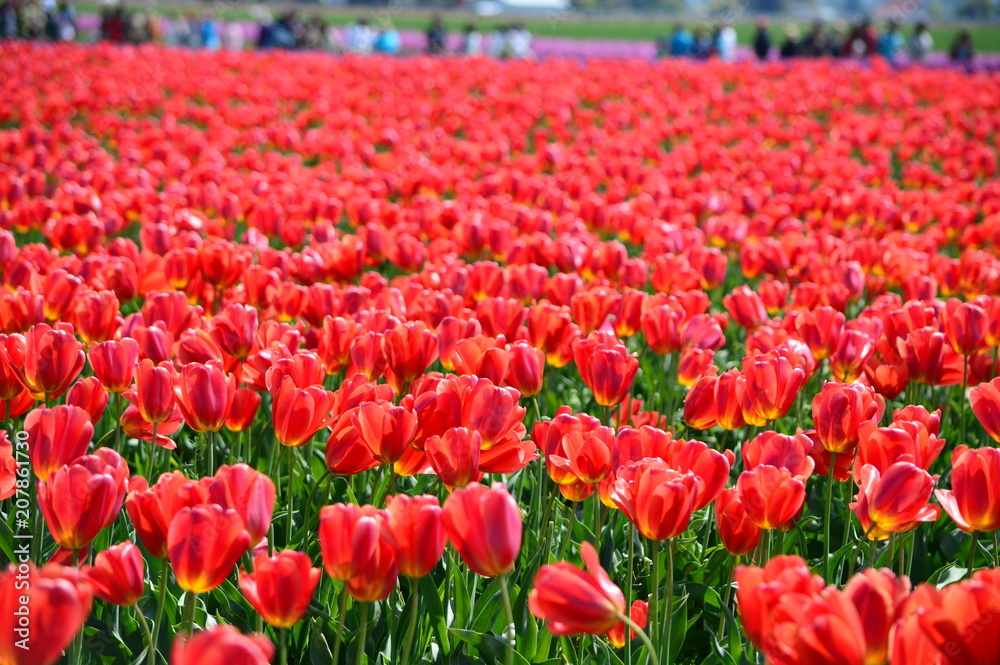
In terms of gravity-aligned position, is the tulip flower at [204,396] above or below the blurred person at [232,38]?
below

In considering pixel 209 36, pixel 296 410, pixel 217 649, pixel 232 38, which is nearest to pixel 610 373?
pixel 296 410

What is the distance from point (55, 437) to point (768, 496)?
1.23 m

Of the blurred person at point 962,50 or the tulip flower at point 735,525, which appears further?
the blurred person at point 962,50

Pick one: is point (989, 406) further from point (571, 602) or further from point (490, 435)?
point (571, 602)

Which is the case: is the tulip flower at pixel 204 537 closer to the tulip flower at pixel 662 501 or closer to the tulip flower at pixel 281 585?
the tulip flower at pixel 281 585

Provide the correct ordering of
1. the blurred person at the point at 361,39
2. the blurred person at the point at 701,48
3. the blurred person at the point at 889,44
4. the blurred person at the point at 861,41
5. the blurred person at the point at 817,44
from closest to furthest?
the blurred person at the point at 861,41 < the blurred person at the point at 889,44 < the blurred person at the point at 817,44 < the blurred person at the point at 701,48 < the blurred person at the point at 361,39

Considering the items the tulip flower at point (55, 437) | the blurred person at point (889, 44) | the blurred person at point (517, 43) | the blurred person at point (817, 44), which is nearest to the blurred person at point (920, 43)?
the blurred person at point (889, 44)

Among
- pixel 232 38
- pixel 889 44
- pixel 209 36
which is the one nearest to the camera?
pixel 889 44

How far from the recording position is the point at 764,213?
6.00m

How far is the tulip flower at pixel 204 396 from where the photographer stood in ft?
6.68

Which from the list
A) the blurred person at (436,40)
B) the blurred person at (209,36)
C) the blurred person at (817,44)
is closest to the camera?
the blurred person at (817,44)

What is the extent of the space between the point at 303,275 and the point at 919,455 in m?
2.60

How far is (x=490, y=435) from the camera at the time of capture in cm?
196

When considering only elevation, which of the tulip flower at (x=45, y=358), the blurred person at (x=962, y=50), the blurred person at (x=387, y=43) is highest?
the blurred person at (x=387, y=43)
